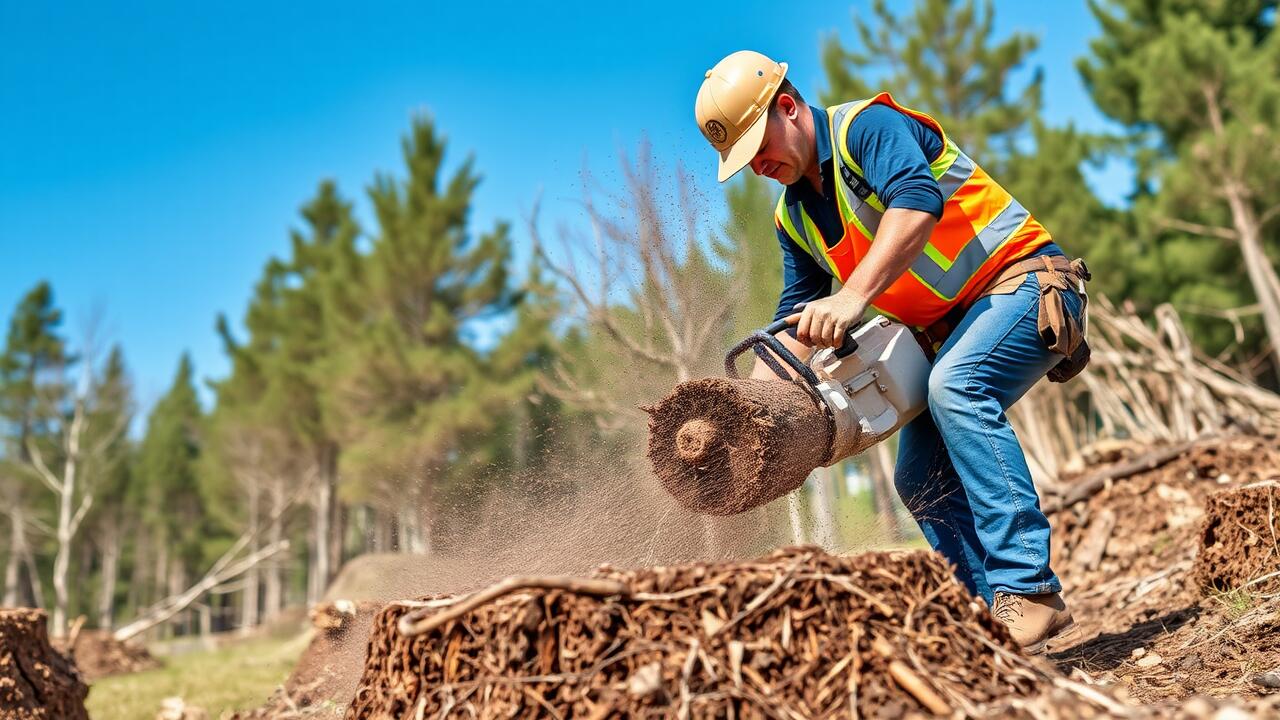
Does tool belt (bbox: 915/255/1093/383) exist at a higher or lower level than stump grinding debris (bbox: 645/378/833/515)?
higher

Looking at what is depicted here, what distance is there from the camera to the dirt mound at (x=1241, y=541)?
2684 mm

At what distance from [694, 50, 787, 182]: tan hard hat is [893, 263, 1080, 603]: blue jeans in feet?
2.60

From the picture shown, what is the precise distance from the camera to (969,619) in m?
1.46

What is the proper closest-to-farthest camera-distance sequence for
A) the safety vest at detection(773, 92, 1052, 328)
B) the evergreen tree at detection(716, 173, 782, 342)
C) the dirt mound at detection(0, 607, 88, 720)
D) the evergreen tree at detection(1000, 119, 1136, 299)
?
the safety vest at detection(773, 92, 1052, 328) → the dirt mound at detection(0, 607, 88, 720) → the evergreen tree at detection(716, 173, 782, 342) → the evergreen tree at detection(1000, 119, 1136, 299)

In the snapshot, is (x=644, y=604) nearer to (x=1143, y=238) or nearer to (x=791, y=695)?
(x=791, y=695)

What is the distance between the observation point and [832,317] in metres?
2.22

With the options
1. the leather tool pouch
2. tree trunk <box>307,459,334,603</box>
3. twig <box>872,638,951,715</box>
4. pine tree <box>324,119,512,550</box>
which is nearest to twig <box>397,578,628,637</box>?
twig <box>872,638,951,715</box>

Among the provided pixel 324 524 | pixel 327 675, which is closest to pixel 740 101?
pixel 327 675

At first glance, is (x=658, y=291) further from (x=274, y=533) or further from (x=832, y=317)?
(x=274, y=533)

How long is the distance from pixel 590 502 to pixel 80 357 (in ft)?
57.2

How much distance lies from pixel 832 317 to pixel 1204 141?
42.7 ft

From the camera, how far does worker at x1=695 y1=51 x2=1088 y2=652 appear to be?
222 centimetres

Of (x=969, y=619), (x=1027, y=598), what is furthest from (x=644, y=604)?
(x=1027, y=598)

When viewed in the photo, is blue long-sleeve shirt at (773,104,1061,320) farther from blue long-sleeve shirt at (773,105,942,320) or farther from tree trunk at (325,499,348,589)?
tree trunk at (325,499,348,589)
